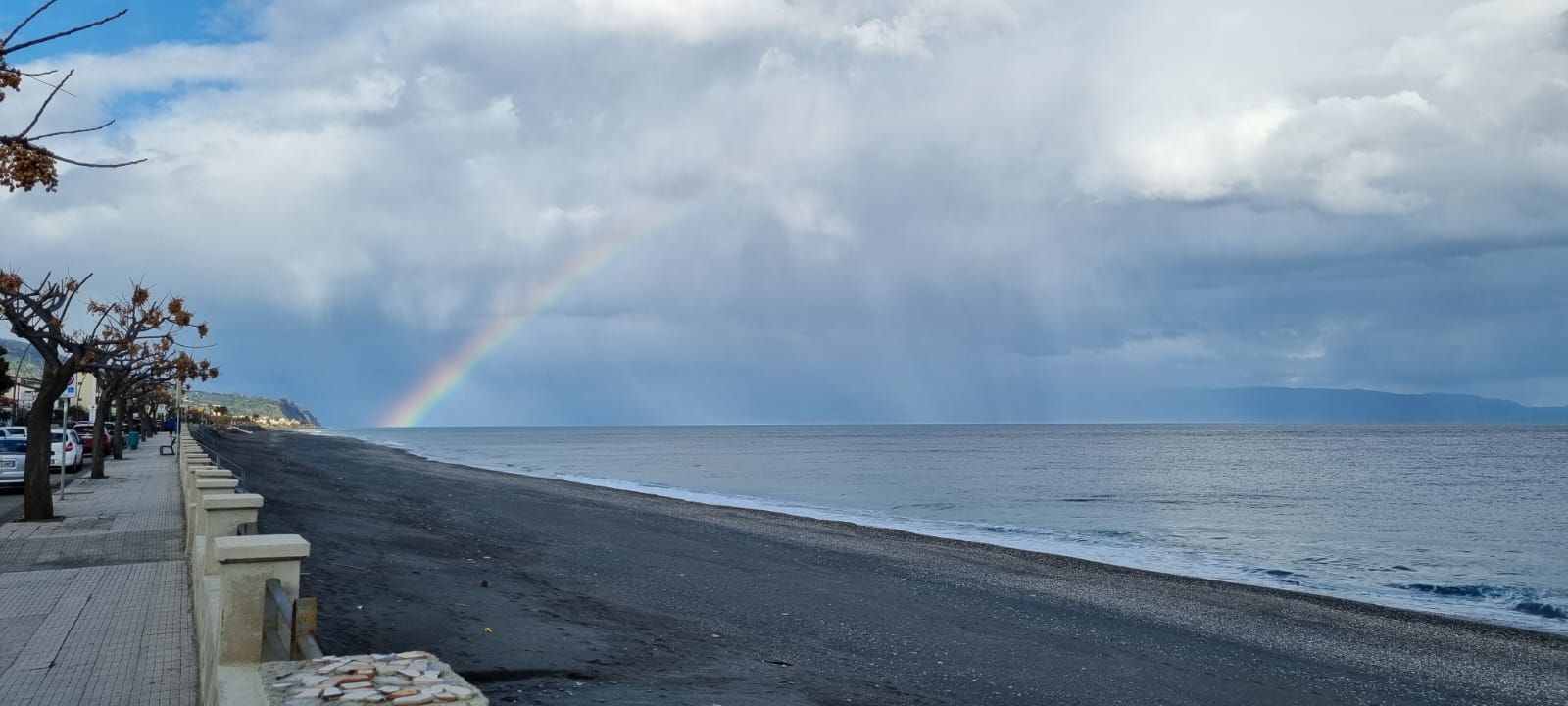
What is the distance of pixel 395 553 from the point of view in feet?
58.4

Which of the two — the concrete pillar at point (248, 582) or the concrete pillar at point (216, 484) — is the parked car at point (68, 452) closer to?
the concrete pillar at point (216, 484)

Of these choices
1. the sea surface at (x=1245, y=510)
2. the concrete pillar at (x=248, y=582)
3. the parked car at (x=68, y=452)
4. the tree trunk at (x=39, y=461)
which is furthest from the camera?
the parked car at (x=68, y=452)

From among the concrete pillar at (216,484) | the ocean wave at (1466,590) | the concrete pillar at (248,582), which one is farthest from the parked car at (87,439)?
the ocean wave at (1466,590)

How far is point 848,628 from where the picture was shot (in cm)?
1438

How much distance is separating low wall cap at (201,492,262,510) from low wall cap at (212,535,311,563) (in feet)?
12.2

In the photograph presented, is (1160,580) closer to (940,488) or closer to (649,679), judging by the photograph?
(649,679)

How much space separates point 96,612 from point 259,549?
6329 millimetres

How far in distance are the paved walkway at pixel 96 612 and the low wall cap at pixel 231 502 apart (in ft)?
3.76

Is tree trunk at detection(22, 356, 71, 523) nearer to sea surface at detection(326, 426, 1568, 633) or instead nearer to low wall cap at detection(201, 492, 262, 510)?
low wall cap at detection(201, 492, 262, 510)

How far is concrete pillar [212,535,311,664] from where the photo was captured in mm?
5512

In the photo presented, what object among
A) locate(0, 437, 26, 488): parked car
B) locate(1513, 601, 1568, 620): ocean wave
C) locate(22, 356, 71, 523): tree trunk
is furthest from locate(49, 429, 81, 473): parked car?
locate(1513, 601, 1568, 620): ocean wave

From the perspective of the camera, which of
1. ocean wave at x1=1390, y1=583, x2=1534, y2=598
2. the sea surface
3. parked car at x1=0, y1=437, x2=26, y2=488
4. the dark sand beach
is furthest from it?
parked car at x1=0, y1=437, x2=26, y2=488

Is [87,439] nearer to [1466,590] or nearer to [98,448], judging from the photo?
[98,448]

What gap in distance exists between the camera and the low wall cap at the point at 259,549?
5.69 metres
